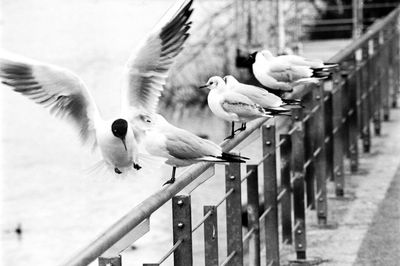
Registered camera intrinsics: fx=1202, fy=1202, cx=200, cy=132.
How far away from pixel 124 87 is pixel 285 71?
836mm

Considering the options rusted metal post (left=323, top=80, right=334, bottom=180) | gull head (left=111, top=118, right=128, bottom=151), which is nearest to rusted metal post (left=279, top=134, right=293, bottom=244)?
rusted metal post (left=323, top=80, right=334, bottom=180)

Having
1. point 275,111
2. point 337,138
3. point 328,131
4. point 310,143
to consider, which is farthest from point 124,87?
point 337,138

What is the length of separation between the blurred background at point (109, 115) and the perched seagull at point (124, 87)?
3038 mm

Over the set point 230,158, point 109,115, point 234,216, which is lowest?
point 109,115

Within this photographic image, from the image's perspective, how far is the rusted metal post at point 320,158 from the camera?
6117 millimetres

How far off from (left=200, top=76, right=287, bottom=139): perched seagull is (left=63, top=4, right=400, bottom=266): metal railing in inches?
2.5

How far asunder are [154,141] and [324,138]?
2454mm

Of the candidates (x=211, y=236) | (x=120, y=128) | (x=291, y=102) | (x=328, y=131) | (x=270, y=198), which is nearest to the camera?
(x=211, y=236)

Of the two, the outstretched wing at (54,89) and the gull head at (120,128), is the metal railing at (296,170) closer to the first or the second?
the gull head at (120,128)

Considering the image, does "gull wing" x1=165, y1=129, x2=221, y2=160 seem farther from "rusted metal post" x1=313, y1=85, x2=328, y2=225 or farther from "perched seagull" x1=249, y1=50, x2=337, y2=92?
"rusted metal post" x1=313, y1=85, x2=328, y2=225

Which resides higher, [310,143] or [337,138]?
[310,143]

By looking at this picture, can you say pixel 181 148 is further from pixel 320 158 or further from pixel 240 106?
pixel 320 158

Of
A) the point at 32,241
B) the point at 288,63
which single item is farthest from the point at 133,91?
the point at 32,241

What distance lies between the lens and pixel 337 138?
676 cm
